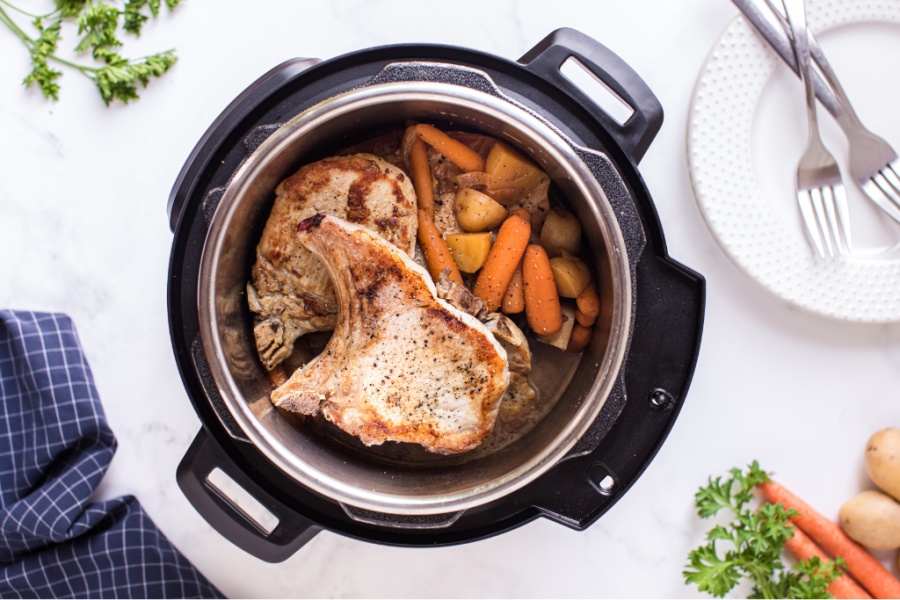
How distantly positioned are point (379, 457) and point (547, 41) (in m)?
1.04

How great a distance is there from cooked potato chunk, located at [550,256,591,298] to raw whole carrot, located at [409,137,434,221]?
1.06 ft

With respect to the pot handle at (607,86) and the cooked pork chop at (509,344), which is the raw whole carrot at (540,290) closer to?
the cooked pork chop at (509,344)

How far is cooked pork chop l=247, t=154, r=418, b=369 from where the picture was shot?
1.52 meters

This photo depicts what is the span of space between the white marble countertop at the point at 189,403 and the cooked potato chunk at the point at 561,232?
0.34m

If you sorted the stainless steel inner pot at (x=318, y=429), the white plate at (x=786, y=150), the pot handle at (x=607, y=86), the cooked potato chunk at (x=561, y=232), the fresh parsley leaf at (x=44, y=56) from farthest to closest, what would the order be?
the fresh parsley leaf at (x=44, y=56)
the white plate at (x=786, y=150)
the cooked potato chunk at (x=561, y=232)
the pot handle at (x=607, y=86)
the stainless steel inner pot at (x=318, y=429)

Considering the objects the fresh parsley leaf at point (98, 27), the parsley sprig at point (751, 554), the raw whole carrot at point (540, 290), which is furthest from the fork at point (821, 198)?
the fresh parsley leaf at point (98, 27)

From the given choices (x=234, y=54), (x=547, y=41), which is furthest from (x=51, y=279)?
(x=547, y=41)

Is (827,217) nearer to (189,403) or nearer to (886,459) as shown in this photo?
(886,459)

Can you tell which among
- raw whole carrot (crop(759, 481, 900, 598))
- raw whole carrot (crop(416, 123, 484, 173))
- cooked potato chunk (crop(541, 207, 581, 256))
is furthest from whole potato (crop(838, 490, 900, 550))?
raw whole carrot (crop(416, 123, 484, 173))

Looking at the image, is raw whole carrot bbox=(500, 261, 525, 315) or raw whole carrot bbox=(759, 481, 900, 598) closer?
raw whole carrot bbox=(500, 261, 525, 315)

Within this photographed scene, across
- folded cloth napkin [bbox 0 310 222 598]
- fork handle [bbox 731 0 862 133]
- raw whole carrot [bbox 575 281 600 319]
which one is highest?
fork handle [bbox 731 0 862 133]

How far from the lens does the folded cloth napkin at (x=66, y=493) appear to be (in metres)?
1.89

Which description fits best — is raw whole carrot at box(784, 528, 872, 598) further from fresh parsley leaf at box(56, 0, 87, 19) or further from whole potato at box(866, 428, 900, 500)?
fresh parsley leaf at box(56, 0, 87, 19)

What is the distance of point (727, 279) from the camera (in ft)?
6.11
